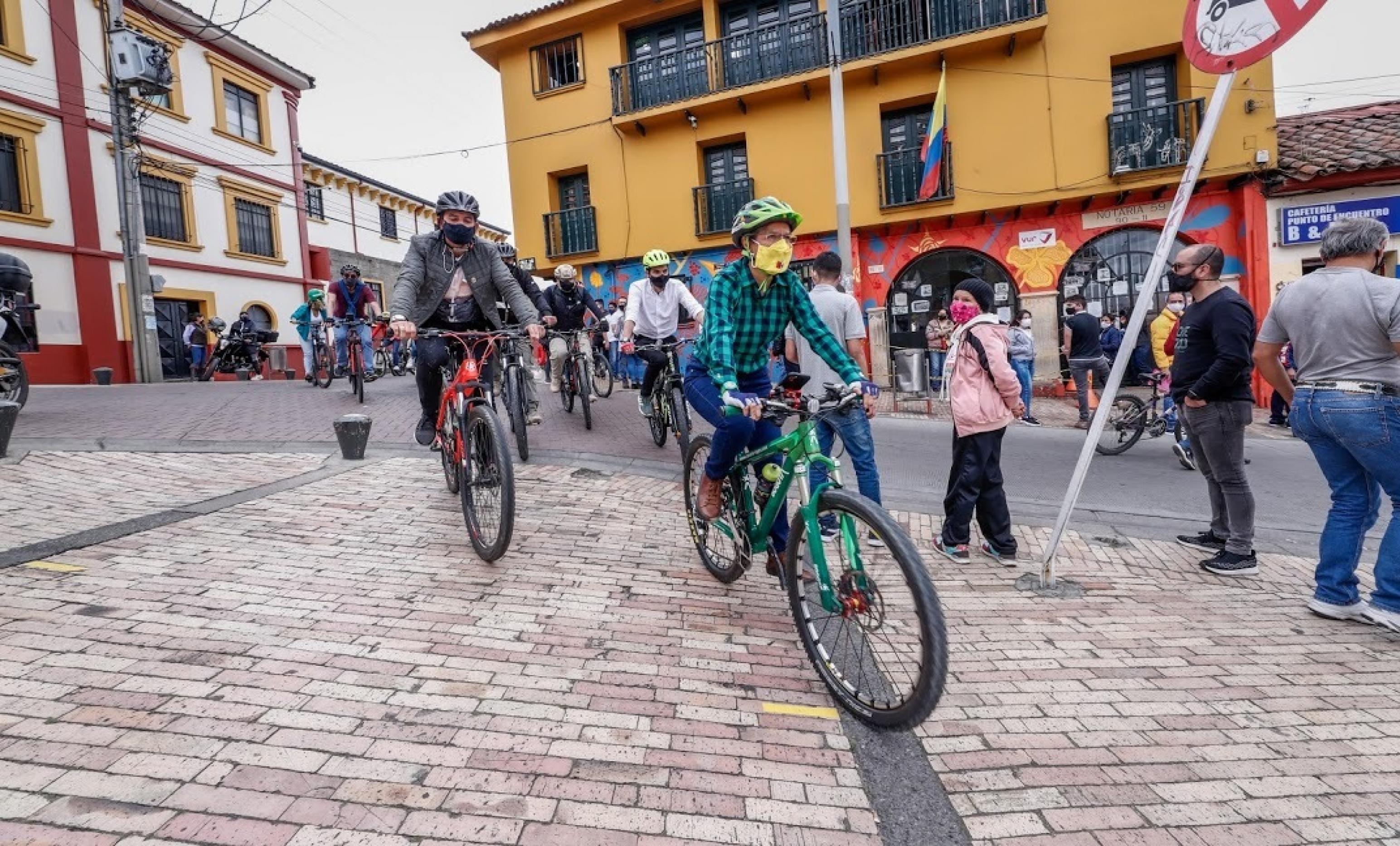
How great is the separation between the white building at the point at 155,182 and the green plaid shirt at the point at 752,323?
17.8 metres

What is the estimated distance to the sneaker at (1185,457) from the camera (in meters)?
7.38

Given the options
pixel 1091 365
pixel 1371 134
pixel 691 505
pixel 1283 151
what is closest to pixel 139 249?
pixel 691 505

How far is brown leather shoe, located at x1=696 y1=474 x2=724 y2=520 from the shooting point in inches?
140

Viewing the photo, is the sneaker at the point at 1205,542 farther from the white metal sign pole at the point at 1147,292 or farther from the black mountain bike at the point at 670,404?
the black mountain bike at the point at 670,404

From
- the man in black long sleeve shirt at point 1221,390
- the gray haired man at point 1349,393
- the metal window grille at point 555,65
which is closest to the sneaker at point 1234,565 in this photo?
the man in black long sleeve shirt at point 1221,390

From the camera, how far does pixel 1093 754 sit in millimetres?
2365

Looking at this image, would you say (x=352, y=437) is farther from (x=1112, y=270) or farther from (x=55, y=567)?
(x=1112, y=270)

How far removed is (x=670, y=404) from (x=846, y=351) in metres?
2.47

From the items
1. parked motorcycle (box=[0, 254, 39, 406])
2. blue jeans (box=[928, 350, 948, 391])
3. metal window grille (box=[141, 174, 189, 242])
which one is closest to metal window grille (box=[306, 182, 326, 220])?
metal window grille (box=[141, 174, 189, 242])

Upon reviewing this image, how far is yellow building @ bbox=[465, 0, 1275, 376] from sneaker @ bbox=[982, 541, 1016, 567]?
1216cm

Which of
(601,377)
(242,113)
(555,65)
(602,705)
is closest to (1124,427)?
(601,377)

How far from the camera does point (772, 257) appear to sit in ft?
10.7

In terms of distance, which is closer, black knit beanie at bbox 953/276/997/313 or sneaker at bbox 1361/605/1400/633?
sneaker at bbox 1361/605/1400/633

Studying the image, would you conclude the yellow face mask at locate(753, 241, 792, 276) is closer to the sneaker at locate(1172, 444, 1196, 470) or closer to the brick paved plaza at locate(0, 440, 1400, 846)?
the brick paved plaza at locate(0, 440, 1400, 846)
